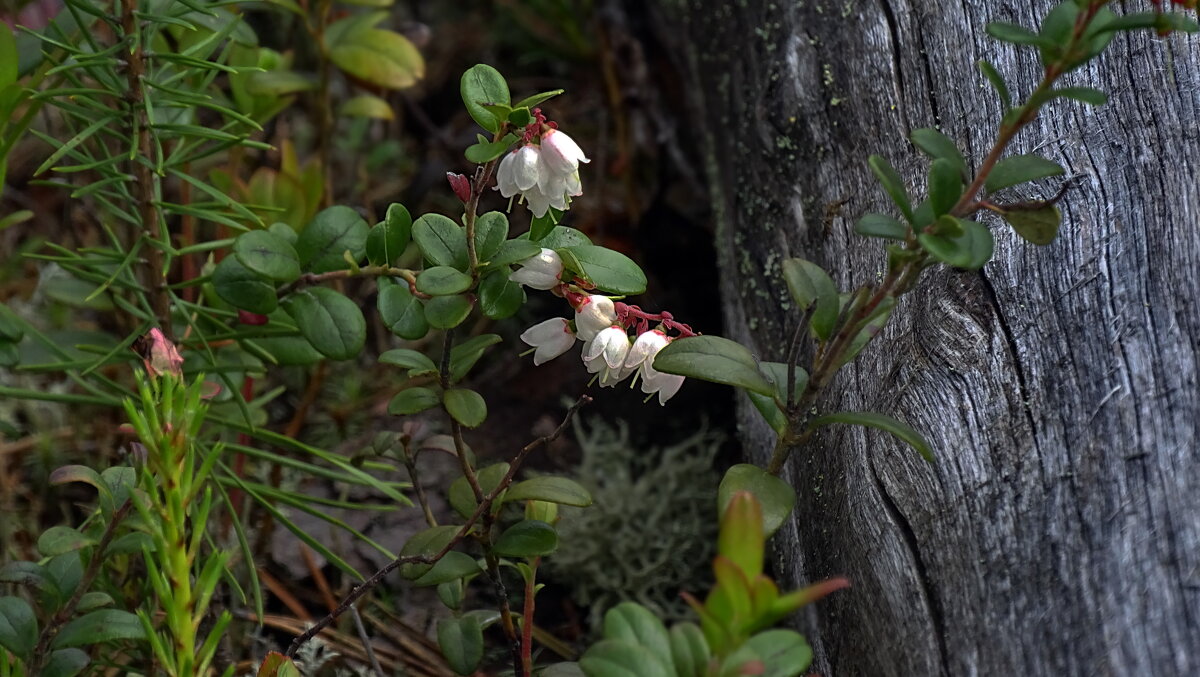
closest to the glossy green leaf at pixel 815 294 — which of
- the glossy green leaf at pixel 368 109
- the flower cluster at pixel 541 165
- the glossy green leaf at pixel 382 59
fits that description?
the flower cluster at pixel 541 165

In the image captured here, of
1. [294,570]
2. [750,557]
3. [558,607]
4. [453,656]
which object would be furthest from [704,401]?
[750,557]

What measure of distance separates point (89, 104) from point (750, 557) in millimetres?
1457

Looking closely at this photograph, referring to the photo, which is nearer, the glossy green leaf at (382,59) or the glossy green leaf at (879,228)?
the glossy green leaf at (879,228)

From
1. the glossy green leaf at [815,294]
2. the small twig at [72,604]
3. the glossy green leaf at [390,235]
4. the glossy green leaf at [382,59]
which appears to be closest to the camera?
the glossy green leaf at [815,294]

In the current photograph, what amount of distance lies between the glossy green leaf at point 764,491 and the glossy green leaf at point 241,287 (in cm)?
81

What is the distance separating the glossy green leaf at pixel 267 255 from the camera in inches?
60.3

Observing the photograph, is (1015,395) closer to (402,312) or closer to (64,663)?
(402,312)

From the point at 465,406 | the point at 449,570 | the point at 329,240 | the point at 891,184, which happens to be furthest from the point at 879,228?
the point at 329,240

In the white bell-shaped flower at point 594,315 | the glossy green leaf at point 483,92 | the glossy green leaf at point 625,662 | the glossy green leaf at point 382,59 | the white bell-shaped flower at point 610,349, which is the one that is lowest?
the glossy green leaf at point 625,662

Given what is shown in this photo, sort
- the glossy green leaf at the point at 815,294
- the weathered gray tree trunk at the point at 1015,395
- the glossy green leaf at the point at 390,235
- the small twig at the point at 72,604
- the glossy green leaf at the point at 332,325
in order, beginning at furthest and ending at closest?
the glossy green leaf at the point at 332,325
the glossy green leaf at the point at 390,235
the small twig at the point at 72,604
the glossy green leaf at the point at 815,294
the weathered gray tree trunk at the point at 1015,395

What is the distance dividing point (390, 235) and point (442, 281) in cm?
17

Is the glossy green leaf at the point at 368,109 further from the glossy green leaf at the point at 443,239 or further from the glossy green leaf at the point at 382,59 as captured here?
the glossy green leaf at the point at 443,239

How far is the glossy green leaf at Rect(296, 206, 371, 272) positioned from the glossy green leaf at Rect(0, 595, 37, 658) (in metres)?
0.66

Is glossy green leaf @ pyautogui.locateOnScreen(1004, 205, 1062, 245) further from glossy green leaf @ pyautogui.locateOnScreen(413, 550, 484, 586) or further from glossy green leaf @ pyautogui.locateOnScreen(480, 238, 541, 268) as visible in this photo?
glossy green leaf @ pyautogui.locateOnScreen(413, 550, 484, 586)
